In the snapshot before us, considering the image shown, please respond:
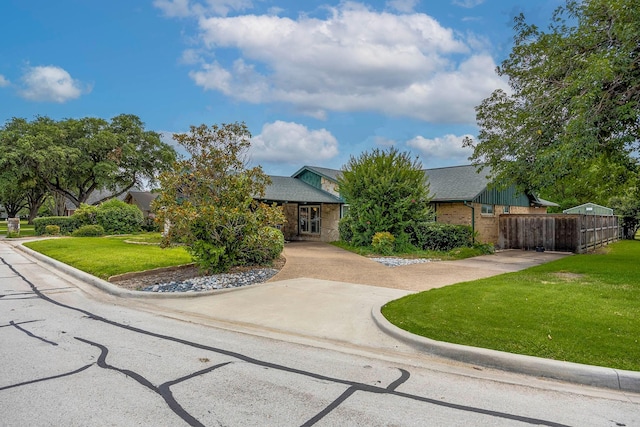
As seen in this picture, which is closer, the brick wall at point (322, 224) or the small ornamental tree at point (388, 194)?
the small ornamental tree at point (388, 194)

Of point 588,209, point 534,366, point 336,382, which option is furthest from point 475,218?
point 588,209

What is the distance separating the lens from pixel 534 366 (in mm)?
4219

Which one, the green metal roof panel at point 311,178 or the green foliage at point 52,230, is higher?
the green metal roof panel at point 311,178

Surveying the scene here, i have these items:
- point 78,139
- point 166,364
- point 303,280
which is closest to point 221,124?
point 303,280

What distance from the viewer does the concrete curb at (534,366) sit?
387 centimetres

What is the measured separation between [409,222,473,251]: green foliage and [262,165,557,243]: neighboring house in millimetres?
1544

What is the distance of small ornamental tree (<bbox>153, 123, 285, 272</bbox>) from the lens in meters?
9.63

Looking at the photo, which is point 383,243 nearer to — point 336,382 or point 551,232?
point 551,232

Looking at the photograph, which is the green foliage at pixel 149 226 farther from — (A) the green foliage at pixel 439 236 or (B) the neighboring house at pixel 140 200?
(A) the green foliage at pixel 439 236

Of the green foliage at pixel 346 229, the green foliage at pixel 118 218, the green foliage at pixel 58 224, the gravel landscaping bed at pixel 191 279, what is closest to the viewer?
the gravel landscaping bed at pixel 191 279

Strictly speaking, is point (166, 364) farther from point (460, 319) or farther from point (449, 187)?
point (449, 187)

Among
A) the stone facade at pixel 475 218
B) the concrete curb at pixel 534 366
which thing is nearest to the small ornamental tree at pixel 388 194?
the stone facade at pixel 475 218

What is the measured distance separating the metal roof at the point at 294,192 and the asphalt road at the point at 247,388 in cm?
1595

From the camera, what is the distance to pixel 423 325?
5547 mm
